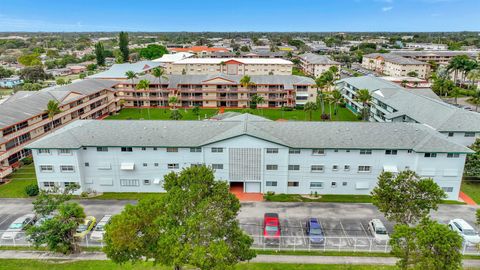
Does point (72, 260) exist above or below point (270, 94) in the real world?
below

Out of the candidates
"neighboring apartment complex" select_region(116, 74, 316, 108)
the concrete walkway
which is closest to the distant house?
"neighboring apartment complex" select_region(116, 74, 316, 108)

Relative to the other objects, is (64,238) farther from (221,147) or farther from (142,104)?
(142,104)

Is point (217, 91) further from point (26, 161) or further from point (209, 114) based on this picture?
point (26, 161)

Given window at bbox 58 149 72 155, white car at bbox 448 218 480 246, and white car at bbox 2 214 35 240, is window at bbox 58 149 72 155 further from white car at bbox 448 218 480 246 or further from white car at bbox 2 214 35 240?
white car at bbox 448 218 480 246

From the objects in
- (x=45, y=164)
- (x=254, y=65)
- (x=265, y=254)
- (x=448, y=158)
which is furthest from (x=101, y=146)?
(x=254, y=65)

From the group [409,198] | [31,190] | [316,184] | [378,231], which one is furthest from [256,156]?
[31,190]

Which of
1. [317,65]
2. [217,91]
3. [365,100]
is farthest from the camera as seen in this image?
[317,65]
